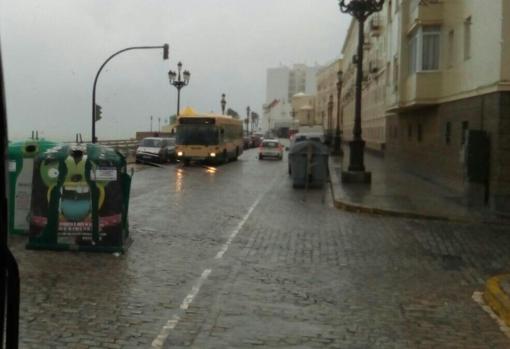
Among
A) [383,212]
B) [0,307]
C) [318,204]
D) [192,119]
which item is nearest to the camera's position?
[0,307]

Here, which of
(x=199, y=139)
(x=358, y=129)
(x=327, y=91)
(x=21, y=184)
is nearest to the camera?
(x=21, y=184)

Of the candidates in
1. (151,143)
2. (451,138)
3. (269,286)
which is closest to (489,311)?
(269,286)

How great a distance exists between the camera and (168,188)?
20641 millimetres

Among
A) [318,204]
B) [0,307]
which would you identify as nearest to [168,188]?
[318,204]

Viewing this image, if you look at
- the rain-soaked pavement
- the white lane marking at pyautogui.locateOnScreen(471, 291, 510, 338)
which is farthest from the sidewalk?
the white lane marking at pyautogui.locateOnScreen(471, 291, 510, 338)

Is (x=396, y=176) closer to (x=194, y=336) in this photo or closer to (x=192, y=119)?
(x=192, y=119)

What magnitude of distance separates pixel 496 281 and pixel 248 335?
10.7 feet

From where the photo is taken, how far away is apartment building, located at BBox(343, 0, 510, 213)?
15227 mm

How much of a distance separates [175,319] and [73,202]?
3.62 m

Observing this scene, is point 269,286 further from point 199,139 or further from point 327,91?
point 327,91

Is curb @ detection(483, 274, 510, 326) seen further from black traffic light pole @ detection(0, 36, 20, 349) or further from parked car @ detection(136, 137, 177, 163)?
parked car @ detection(136, 137, 177, 163)

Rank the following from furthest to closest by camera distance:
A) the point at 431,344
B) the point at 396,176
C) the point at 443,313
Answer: the point at 396,176 < the point at 443,313 < the point at 431,344

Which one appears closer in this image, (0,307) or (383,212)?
(0,307)

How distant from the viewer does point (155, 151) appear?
3822 cm
